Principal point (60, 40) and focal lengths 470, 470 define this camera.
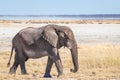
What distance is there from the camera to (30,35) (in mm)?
17328

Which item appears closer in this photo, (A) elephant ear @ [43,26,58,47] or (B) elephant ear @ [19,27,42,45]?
(A) elephant ear @ [43,26,58,47]

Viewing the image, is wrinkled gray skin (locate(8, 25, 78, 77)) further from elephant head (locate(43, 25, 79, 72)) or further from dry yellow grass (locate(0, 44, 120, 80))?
dry yellow grass (locate(0, 44, 120, 80))

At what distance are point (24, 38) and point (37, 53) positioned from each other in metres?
0.80

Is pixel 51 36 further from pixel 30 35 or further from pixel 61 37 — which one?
pixel 30 35

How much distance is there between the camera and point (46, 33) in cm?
1677

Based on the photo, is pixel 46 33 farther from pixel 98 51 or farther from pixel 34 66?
pixel 98 51

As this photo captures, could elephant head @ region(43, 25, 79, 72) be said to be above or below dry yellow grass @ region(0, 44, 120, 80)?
above

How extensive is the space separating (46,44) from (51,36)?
366 mm

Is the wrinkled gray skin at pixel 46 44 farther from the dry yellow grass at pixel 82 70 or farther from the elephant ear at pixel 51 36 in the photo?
the dry yellow grass at pixel 82 70

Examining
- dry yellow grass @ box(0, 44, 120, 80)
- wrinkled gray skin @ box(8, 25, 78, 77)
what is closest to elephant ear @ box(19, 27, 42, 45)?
wrinkled gray skin @ box(8, 25, 78, 77)

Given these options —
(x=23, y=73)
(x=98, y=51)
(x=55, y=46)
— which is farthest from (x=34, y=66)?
(x=98, y=51)

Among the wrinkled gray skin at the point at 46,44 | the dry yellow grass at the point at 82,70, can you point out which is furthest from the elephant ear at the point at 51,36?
the dry yellow grass at the point at 82,70

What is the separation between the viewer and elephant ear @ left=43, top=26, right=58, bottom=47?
652 inches

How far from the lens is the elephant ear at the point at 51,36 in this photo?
54.3 ft
